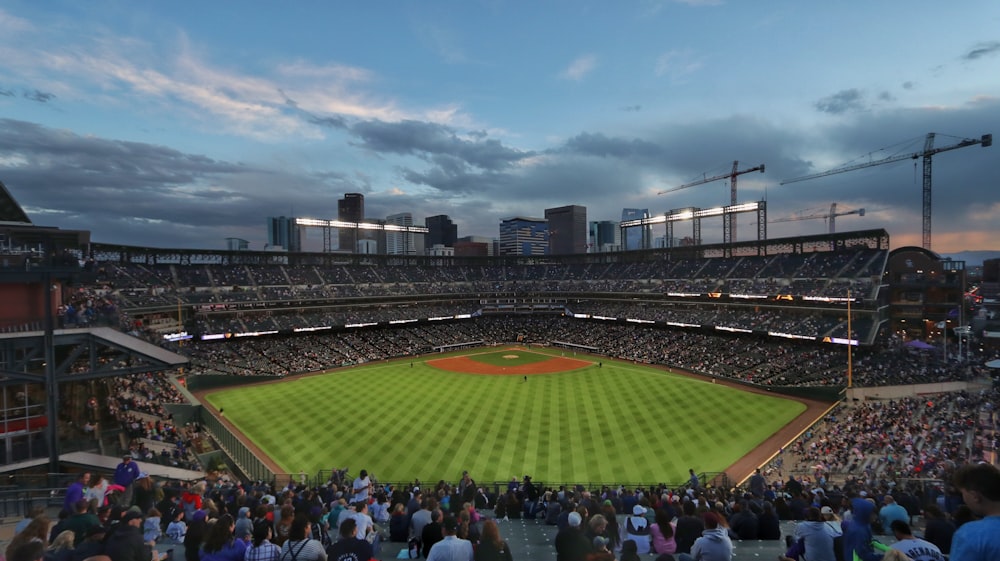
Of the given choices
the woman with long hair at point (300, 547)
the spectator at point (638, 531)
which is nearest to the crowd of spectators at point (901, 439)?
the spectator at point (638, 531)

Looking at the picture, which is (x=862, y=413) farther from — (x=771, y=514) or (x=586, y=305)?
(x=586, y=305)

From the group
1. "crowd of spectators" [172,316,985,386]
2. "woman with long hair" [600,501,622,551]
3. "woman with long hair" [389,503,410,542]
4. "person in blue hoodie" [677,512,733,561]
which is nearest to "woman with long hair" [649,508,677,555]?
"woman with long hair" [600,501,622,551]

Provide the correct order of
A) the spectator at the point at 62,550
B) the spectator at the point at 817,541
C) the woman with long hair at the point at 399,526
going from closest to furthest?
the spectator at the point at 62,550
the spectator at the point at 817,541
the woman with long hair at the point at 399,526

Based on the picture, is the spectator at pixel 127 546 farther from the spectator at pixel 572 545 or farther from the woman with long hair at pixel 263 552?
the spectator at pixel 572 545

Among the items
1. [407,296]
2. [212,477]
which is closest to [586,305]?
[407,296]

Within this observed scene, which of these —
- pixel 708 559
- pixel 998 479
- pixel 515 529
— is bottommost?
pixel 515 529

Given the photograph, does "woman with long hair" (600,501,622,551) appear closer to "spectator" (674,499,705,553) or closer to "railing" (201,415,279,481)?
"spectator" (674,499,705,553)
